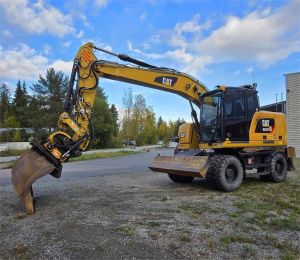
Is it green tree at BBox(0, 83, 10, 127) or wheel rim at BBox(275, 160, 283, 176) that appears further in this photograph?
green tree at BBox(0, 83, 10, 127)

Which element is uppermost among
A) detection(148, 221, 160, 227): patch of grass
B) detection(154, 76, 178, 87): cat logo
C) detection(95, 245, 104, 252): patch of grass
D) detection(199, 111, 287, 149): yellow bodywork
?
detection(154, 76, 178, 87): cat logo

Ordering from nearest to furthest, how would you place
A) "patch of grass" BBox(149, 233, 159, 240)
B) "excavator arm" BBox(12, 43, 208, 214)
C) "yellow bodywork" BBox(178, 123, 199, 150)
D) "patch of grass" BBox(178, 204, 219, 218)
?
"patch of grass" BBox(149, 233, 159, 240) < "patch of grass" BBox(178, 204, 219, 218) < "excavator arm" BBox(12, 43, 208, 214) < "yellow bodywork" BBox(178, 123, 199, 150)

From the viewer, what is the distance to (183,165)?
31.8ft

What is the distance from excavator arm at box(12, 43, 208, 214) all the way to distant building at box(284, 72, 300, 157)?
1578cm

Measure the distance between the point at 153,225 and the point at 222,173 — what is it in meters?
3.77

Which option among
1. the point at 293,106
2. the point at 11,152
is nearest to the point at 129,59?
the point at 293,106

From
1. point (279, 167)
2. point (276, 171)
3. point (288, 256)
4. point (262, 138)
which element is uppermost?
point (262, 138)

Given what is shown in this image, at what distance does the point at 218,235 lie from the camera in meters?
5.45

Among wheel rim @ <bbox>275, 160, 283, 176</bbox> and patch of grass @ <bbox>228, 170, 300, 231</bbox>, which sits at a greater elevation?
wheel rim @ <bbox>275, 160, 283, 176</bbox>

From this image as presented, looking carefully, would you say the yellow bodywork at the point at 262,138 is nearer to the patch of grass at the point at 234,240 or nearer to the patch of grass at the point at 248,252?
the patch of grass at the point at 234,240

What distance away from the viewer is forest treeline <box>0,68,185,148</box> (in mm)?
51875

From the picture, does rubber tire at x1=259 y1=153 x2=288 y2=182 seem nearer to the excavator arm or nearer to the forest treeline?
the excavator arm

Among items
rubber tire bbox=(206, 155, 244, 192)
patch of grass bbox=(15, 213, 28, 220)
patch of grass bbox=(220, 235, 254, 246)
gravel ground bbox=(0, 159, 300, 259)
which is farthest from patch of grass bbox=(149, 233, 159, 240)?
rubber tire bbox=(206, 155, 244, 192)

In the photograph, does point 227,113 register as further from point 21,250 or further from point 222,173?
point 21,250
